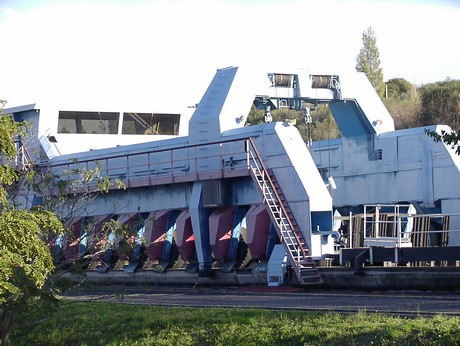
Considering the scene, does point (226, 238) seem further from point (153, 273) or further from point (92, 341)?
point (92, 341)

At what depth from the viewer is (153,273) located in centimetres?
3030

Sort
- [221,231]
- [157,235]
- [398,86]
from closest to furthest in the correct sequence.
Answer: [221,231] → [157,235] → [398,86]

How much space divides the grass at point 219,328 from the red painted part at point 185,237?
5208 millimetres

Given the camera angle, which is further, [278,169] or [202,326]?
[278,169]

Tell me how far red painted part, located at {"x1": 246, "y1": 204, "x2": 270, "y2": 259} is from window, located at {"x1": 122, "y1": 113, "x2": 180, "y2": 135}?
1205 centimetres

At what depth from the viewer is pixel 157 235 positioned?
30469mm

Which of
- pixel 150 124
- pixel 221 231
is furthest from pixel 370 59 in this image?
pixel 221 231

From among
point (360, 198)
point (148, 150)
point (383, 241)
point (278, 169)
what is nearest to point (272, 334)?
point (383, 241)

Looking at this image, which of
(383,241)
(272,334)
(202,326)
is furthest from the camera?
(383,241)

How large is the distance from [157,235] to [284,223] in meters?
6.37

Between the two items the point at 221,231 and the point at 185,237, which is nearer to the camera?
the point at 221,231

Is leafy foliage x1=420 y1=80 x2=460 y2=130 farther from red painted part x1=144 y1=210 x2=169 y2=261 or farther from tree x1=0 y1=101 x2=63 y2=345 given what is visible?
tree x1=0 y1=101 x2=63 y2=345

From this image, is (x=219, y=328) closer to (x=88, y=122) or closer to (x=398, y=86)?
(x=88, y=122)

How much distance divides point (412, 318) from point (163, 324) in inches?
223
